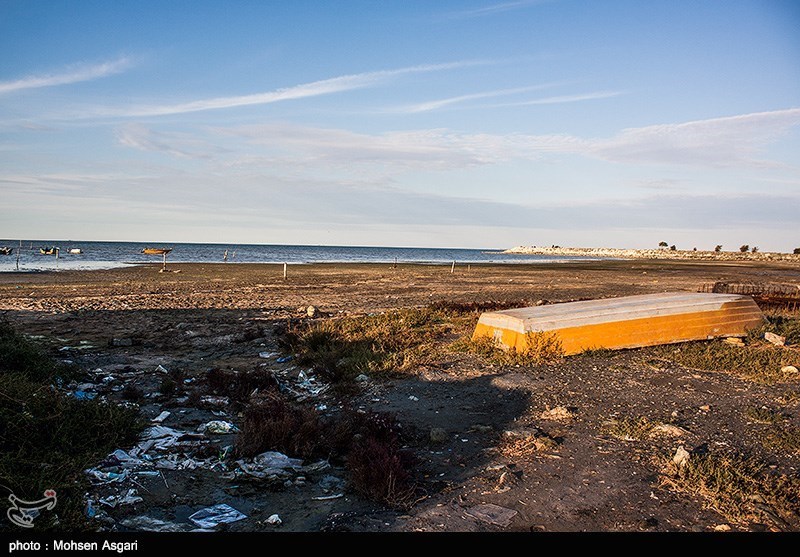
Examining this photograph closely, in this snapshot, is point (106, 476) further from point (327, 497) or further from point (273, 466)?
point (327, 497)

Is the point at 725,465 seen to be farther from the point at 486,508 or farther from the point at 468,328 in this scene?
the point at 468,328

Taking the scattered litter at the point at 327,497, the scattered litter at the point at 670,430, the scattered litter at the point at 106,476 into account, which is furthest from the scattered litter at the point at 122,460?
the scattered litter at the point at 670,430

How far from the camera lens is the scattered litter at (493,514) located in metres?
3.96

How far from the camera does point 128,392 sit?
24.4 feet

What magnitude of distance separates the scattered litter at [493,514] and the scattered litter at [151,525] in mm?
2213

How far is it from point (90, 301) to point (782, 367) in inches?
780

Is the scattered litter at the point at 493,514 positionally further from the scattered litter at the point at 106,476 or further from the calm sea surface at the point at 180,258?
the calm sea surface at the point at 180,258

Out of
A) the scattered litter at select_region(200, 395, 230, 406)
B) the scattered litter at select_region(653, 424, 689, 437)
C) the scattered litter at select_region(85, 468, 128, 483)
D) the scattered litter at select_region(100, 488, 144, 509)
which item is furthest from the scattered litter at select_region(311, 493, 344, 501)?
the scattered litter at select_region(653, 424, 689, 437)

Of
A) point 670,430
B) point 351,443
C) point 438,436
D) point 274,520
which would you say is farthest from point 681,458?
point 274,520

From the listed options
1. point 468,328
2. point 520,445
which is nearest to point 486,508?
point 520,445

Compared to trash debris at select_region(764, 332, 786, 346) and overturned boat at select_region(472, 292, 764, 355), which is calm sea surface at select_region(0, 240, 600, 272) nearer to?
overturned boat at select_region(472, 292, 764, 355)

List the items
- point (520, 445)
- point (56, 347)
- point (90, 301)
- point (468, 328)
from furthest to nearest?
point (90, 301) → point (468, 328) → point (56, 347) → point (520, 445)

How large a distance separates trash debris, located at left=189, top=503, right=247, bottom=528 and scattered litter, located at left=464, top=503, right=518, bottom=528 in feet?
6.00

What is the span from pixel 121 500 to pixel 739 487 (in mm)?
5134
